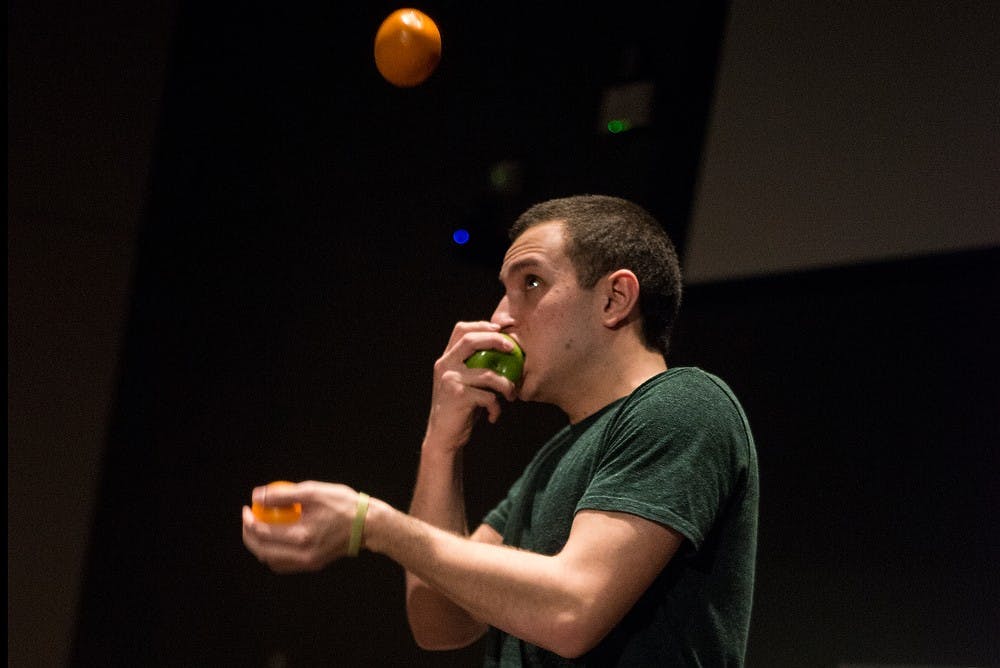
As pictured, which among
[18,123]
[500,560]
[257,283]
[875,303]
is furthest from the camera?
[257,283]

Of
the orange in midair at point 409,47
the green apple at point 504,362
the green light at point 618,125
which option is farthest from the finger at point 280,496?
the green light at point 618,125

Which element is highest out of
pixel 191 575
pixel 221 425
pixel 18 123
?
pixel 18 123

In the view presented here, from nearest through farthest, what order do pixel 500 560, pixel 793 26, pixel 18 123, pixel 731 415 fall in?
pixel 500 560, pixel 731 415, pixel 793 26, pixel 18 123

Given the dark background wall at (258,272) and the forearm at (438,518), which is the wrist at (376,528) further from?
the dark background wall at (258,272)

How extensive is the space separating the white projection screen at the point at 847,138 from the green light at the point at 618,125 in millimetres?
338

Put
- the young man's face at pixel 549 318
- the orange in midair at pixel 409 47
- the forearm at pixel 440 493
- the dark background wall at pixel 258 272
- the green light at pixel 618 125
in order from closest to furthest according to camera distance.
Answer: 1. the young man's face at pixel 549 318
2. the forearm at pixel 440 493
3. the orange in midair at pixel 409 47
4. the dark background wall at pixel 258 272
5. the green light at pixel 618 125

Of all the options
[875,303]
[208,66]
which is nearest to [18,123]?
[208,66]

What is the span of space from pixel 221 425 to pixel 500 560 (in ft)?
5.73

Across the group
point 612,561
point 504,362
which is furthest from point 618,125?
point 612,561

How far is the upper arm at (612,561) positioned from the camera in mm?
1270

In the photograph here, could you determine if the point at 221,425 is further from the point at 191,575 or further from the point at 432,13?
the point at 432,13

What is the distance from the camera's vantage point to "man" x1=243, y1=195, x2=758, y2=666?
4.22 ft

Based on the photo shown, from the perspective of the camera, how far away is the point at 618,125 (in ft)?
9.44

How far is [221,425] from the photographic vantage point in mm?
2836
